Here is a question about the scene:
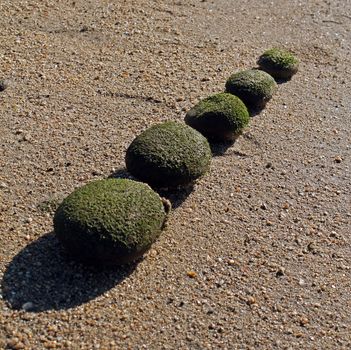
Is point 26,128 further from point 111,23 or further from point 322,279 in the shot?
point 322,279

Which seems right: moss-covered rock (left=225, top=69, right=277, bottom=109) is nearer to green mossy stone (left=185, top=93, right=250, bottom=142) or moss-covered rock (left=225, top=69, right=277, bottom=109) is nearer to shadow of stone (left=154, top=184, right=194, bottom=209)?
green mossy stone (left=185, top=93, right=250, bottom=142)

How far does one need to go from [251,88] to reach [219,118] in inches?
44.4

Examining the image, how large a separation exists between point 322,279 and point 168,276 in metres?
1.51

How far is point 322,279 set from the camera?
5.65m

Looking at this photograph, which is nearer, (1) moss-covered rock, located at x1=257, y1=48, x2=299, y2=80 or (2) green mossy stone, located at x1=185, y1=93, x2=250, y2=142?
(2) green mossy stone, located at x1=185, y1=93, x2=250, y2=142

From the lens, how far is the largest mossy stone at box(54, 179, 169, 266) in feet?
17.1

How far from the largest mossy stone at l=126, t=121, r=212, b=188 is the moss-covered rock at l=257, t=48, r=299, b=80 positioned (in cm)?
307

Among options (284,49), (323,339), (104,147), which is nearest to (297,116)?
(284,49)

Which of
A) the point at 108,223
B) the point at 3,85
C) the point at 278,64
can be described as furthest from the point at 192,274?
the point at 278,64

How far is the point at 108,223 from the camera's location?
17.2 feet

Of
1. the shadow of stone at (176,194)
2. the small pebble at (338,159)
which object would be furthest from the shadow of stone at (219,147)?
the small pebble at (338,159)

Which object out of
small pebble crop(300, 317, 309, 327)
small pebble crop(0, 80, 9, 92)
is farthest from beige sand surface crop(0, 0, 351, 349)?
small pebble crop(0, 80, 9, 92)

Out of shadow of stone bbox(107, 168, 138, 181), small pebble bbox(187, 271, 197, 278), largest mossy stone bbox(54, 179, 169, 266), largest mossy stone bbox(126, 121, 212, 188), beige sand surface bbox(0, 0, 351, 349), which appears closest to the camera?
beige sand surface bbox(0, 0, 351, 349)

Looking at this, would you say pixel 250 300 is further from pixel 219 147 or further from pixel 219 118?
pixel 219 118
